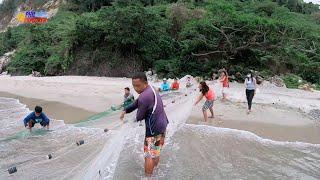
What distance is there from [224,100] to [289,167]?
653 centimetres

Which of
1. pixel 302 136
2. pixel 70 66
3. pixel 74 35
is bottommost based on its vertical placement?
pixel 302 136

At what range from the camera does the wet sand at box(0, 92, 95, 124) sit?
1182cm

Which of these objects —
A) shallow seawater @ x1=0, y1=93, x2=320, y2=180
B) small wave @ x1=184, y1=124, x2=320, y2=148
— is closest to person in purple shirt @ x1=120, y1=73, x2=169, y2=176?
shallow seawater @ x1=0, y1=93, x2=320, y2=180

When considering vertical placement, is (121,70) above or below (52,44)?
below

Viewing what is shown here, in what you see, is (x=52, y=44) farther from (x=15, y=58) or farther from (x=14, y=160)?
(x=14, y=160)

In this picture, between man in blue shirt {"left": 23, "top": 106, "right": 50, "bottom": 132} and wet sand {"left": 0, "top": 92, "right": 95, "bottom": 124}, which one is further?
wet sand {"left": 0, "top": 92, "right": 95, "bottom": 124}

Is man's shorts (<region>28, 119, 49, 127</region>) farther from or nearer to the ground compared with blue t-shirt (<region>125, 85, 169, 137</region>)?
nearer to the ground

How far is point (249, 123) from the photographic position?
1061cm

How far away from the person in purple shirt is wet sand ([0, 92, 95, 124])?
604 cm

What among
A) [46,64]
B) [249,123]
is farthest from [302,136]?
[46,64]

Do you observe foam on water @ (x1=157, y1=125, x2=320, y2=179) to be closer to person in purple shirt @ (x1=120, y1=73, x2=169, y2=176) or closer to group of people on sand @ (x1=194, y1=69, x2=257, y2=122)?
person in purple shirt @ (x1=120, y1=73, x2=169, y2=176)

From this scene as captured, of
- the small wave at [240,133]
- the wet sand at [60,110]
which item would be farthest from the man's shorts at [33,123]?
the small wave at [240,133]

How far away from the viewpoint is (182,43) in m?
20.5

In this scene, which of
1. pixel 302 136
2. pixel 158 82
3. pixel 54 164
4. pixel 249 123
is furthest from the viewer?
pixel 158 82
